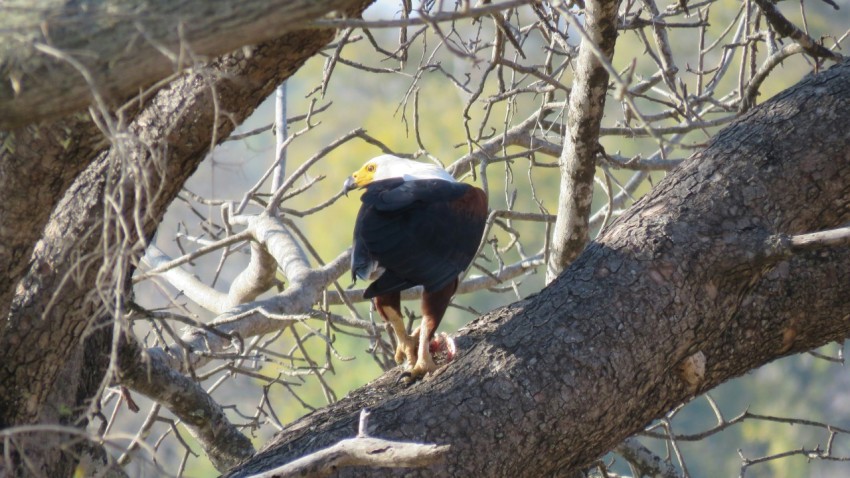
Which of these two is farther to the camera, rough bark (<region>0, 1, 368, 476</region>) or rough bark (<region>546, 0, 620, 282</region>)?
rough bark (<region>546, 0, 620, 282</region>)

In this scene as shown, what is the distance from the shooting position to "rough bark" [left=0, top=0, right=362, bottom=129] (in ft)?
4.89

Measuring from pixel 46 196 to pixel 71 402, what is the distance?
676mm

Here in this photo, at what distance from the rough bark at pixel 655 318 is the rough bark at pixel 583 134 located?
0.46 m

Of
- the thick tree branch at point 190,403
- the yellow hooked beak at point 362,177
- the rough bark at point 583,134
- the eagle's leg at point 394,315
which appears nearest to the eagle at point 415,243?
the eagle's leg at point 394,315

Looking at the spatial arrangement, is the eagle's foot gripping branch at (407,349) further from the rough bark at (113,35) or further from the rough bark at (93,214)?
the rough bark at (113,35)

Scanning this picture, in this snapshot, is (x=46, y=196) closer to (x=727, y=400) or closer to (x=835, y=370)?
(x=727, y=400)

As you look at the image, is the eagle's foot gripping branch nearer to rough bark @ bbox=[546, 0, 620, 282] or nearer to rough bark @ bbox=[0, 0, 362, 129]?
rough bark @ bbox=[546, 0, 620, 282]

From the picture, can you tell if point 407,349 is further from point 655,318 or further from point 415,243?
point 655,318

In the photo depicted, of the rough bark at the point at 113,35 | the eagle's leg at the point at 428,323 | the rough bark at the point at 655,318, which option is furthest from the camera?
the eagle's leg at the point at 428,323

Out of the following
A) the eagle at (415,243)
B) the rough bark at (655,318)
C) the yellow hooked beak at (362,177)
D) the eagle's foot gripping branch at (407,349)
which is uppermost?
the yellow hooked beak at (362,177)

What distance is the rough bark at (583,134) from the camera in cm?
293

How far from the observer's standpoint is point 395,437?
2.26 metres

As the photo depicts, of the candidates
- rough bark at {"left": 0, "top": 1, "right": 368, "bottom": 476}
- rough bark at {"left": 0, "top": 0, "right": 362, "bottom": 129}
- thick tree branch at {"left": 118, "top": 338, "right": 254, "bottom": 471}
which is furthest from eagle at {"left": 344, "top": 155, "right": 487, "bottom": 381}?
rough bark at {"left": 0, "top": 0, "right": 362, "bottom": 129}

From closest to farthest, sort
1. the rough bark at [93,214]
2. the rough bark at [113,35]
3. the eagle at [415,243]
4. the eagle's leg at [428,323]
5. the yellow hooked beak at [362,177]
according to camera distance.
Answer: the rough bark at [113,35] → the rough bark at [93,214] → the eagle's leg at [428,323] → the eagle at [415,243] → the yellow hooked beak at [362,177]
